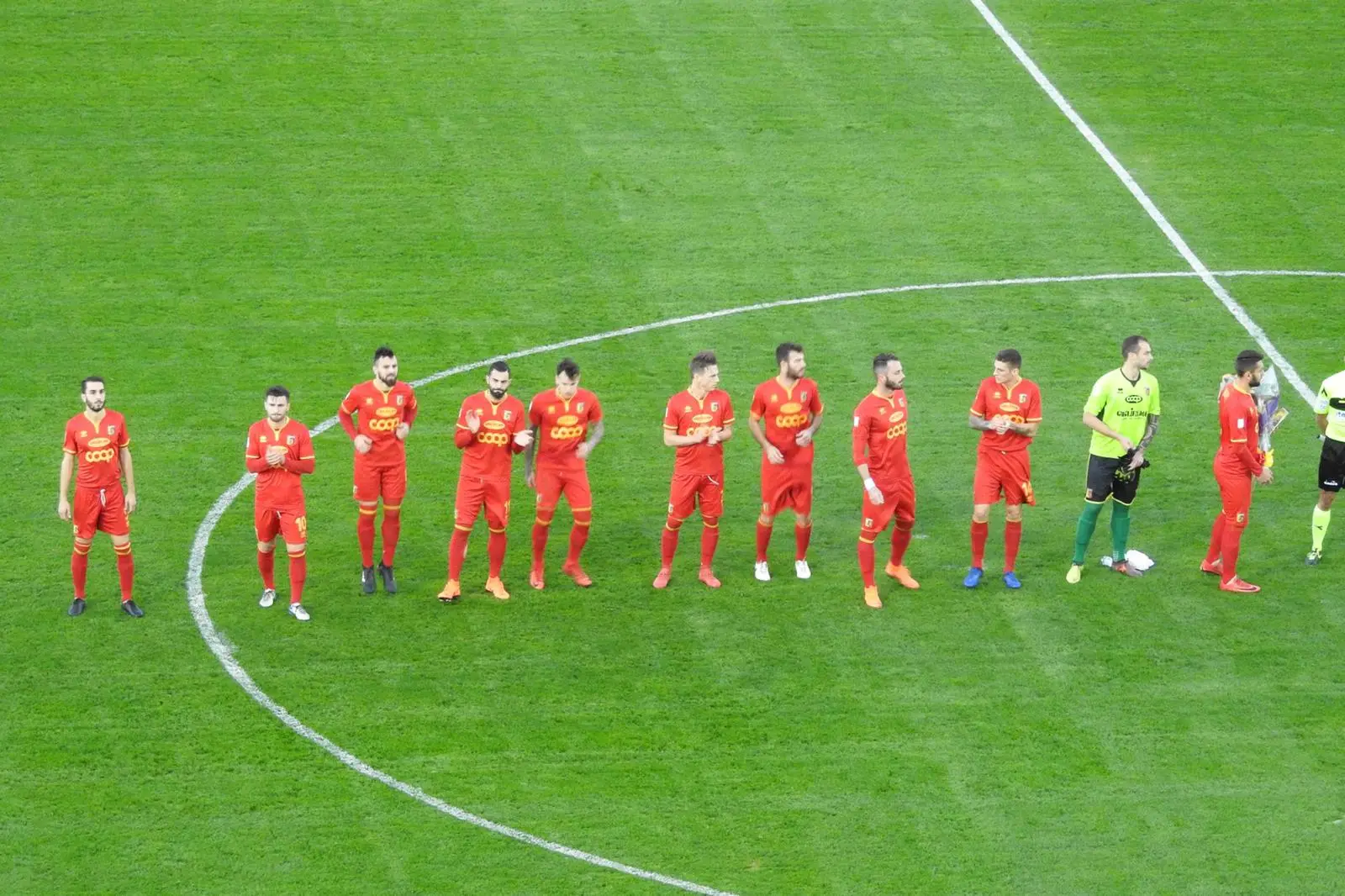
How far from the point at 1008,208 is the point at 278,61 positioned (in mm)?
11135

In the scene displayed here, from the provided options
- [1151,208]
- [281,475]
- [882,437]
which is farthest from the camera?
[1151,208]

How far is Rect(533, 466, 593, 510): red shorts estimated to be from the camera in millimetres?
17828

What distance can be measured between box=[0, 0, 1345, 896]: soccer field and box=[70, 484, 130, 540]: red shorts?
809 mm

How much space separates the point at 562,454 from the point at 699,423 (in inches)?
49.4

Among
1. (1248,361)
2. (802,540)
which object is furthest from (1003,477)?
(1248,361)

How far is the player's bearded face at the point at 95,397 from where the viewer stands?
17.0 metres

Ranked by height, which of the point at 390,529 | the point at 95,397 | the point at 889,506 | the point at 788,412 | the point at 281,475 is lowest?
the point at 390,529

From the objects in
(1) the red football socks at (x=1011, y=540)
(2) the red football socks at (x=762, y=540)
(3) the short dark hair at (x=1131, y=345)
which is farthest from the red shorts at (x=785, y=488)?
(3) the short dark hair at (x=1131, y=345)

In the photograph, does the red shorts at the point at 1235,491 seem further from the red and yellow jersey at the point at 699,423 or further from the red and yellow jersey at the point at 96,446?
the red and yellow jersey at the point at 96,446

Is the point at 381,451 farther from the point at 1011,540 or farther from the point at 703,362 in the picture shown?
the point at 1011,540

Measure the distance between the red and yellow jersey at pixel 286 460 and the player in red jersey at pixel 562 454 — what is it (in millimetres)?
1964

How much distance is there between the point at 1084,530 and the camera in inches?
710

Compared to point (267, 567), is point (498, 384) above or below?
above

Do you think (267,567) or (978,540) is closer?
(267,567)
